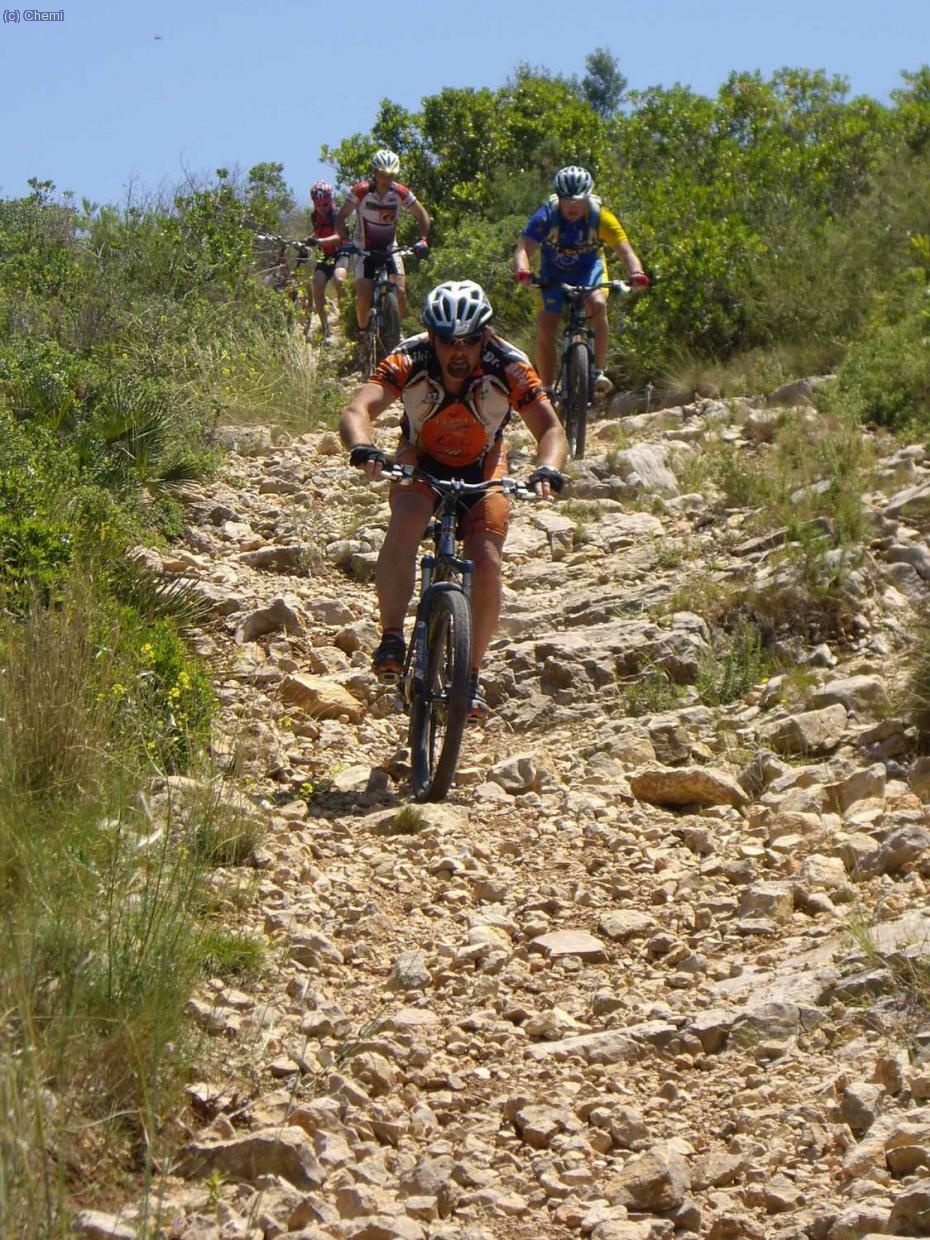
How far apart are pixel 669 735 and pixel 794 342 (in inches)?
300

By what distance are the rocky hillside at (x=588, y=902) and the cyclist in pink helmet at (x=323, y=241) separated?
8.01 m

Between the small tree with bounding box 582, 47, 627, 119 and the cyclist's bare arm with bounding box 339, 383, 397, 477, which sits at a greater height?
the small tree with bounding box 582, 47, 627, 119

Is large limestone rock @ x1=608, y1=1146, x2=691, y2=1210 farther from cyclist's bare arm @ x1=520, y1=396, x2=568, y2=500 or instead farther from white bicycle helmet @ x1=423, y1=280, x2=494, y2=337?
white bicycle helmet @ x1=423, y1=280, x2=494, y2=337

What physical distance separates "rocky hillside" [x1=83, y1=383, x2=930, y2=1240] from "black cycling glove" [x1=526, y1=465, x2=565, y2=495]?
1197 mm

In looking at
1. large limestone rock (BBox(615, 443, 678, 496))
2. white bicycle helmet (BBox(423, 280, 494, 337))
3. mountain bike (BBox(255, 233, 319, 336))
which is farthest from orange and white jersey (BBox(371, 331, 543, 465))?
mountain bike (BBox(255, 233, 319, 336))

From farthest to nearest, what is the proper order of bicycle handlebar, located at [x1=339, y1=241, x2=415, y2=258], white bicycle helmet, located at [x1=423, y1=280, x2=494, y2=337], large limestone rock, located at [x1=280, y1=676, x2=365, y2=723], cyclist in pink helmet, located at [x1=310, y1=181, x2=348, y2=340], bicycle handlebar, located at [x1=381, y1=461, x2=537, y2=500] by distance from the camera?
cyclist in pink helmet, located at [x1=310, y1=181, x2=348, y2=340]
bicycle handlebar, located at [x1=339, y1=241, x2=415, y2=258]
large limestone rock, located at [x1=280, y1=676, x2=365, y2=723]
white bicycle helmet, located at [x1=423, y1=280, x2=494, y2=337]
bicycle handlebar, located at [x1=381, y1=461, x2=537, y2=500]

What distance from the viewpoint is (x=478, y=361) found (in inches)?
258

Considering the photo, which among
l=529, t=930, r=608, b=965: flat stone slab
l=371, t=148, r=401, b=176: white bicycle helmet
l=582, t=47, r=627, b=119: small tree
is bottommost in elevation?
l=529, t=930, r=608, b=965: flat stone slab

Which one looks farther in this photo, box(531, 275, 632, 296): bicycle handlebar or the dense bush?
the dense bush

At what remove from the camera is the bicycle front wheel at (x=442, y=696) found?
612 cm

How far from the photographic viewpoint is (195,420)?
11.0 metres

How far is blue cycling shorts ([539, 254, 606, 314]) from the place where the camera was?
11211 mm

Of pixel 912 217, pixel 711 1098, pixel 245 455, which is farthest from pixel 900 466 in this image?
pixel 711 1098

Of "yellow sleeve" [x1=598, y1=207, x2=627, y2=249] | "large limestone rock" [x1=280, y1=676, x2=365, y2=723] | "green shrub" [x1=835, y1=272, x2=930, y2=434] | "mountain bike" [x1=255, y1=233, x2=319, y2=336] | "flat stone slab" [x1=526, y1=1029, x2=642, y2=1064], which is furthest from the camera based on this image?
"mountain bike" [x1=255, y1=233, x2=319, y2=336]
